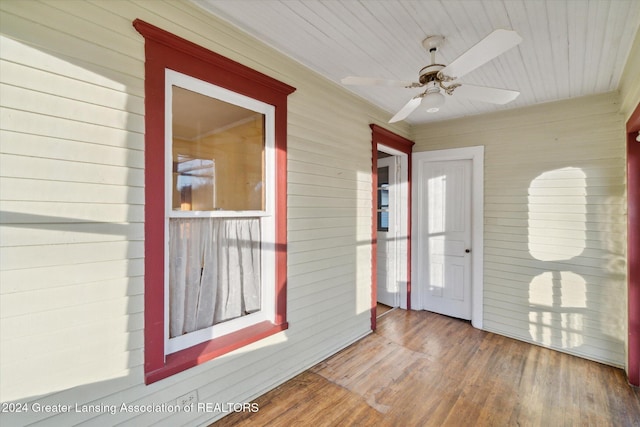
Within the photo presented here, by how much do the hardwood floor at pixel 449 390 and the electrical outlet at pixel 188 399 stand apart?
0.89ft

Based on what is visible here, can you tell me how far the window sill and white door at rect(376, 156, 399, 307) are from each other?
240 cm

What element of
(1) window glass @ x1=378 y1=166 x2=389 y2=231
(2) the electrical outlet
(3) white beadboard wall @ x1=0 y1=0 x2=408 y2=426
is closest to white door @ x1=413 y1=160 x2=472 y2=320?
(1) window glass @ x1=378 y1=166 x2=389 y2=231

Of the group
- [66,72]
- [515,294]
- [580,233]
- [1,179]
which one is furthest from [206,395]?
[580,233]

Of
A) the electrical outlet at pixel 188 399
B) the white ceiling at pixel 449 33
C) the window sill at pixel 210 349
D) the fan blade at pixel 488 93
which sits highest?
the white ceiling at pixel 449 33

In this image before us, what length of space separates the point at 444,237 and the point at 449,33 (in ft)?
8.91

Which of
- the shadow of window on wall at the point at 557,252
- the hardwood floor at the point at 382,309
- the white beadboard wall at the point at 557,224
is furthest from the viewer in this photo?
the hardwood floor at the point at 382,309

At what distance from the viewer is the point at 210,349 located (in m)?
1.96

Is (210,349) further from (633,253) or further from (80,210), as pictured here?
(633,253)

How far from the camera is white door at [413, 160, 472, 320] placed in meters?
3.89

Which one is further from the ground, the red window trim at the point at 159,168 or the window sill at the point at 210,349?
the red window trim at the point at 159,168

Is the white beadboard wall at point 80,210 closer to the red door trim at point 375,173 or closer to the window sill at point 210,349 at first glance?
the window sill at point 210,349

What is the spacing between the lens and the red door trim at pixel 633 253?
253 cm

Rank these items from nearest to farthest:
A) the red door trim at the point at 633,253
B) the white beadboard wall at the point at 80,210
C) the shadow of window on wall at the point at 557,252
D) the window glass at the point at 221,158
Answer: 1. the white beadboard wall at the point at 80,210
2. the window glass at the point at 221,158
3. the red door trim at the point at 633,253
4. the shadow of window on wall at the point at 557,252

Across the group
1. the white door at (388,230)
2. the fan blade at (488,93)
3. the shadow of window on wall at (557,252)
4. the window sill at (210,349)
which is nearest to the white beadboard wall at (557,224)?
the shadow of window on wall at (557,252)
